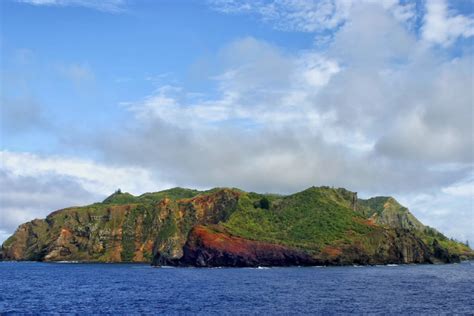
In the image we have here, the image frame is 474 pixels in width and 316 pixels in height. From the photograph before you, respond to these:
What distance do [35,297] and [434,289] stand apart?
78811 mm

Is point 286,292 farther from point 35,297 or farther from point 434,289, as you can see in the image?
point 35,297

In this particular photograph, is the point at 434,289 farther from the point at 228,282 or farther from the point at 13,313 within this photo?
the point at 13,313

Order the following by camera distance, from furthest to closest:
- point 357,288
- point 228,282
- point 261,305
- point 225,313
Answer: point 228,282, point 357,288, point 261,305, point 225,313

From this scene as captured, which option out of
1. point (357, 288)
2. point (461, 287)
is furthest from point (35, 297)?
point (461, 287)

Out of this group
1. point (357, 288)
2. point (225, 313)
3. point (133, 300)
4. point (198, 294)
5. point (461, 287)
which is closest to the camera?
point (225, 313)

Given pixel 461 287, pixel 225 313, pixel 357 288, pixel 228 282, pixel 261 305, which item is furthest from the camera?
pixel 228 282

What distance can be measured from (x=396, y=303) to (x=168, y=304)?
36304 mm

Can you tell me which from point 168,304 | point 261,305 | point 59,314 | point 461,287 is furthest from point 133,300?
point 461,287

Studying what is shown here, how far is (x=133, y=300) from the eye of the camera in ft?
303

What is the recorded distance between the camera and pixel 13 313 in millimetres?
77500

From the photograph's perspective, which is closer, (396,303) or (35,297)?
(396,303)

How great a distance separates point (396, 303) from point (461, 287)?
39468 millimetres

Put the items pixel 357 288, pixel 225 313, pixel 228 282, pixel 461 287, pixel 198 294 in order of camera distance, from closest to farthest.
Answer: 1. pixel 225 313
2. pixel 198 294
3. pixel 357 288
4. pixel 461 287
5. pixel 228 282

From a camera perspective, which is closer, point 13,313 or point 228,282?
point 13,313
